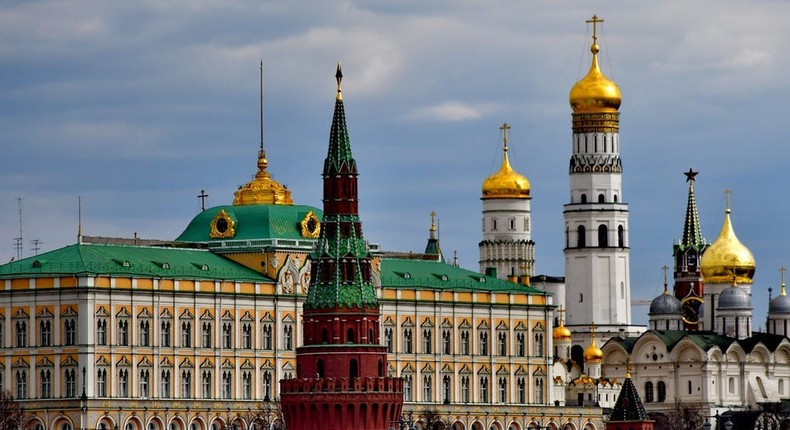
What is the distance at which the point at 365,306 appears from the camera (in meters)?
177

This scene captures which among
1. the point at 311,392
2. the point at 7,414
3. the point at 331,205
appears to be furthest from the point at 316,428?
the point at 7,414

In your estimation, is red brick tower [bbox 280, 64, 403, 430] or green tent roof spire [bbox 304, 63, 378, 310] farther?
green tent roof spire [bbox 304, 63, 378, 310]

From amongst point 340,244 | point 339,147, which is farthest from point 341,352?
point 339,147

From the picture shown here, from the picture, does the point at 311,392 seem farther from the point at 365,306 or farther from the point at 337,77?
the point at 337,77

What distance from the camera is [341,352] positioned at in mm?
175750

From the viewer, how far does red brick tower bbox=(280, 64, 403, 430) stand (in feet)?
575

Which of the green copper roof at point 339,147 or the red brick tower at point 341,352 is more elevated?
the green copper roof at point 339,147

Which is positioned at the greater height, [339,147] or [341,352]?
[339,147]

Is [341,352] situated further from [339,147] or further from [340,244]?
[339,147]

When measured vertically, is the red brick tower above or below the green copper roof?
below

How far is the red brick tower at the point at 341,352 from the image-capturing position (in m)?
175

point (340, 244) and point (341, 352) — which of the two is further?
point (340, 244)

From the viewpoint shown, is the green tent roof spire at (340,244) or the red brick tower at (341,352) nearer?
the red brick tower at (341,352)

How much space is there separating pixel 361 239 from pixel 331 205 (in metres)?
2.72
